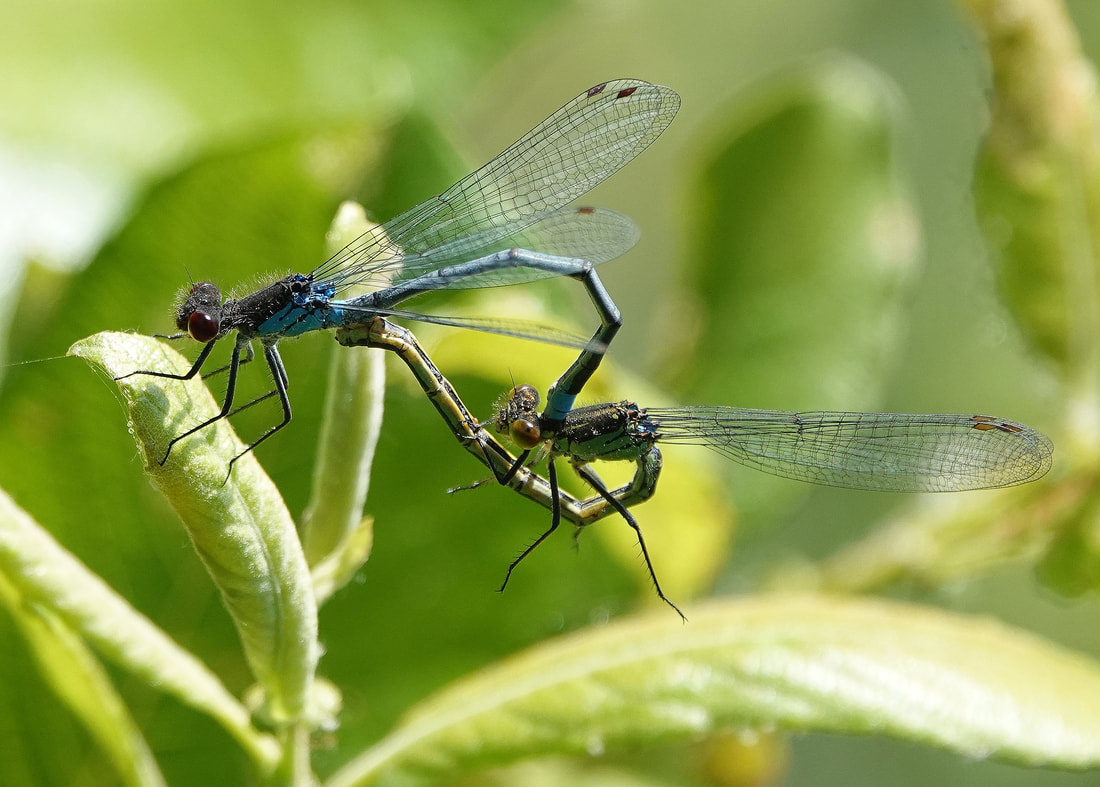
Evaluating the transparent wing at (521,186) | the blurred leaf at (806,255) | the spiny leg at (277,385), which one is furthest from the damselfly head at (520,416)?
the blurred leaf at (806,255)

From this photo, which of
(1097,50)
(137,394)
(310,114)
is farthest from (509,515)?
(1097,50)

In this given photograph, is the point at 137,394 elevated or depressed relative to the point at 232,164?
depressed

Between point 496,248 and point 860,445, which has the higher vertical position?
point 496,248

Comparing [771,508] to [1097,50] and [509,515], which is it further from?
[1097,50]

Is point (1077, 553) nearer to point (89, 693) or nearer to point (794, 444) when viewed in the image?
point (794, 444)

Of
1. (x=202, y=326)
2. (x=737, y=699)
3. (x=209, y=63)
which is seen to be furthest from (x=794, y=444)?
(x=209, y=63)

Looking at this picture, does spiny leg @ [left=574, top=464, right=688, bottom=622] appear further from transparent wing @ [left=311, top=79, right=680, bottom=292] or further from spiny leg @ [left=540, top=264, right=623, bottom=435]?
transparent wing @ [left=311, top=79, right=680, bottom=292]

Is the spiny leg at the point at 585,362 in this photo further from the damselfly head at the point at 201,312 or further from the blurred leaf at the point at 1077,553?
the blurred leaf at the point at 1077,553
